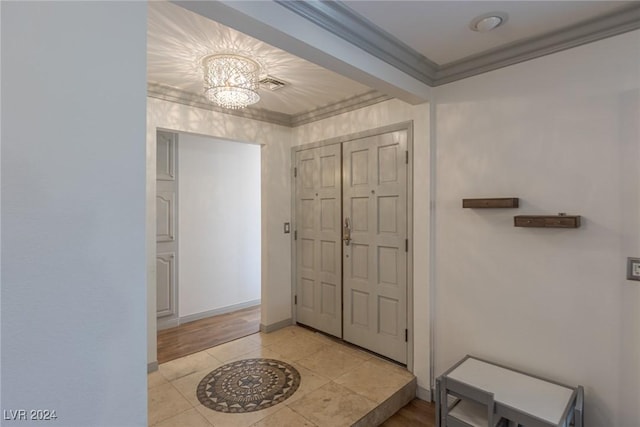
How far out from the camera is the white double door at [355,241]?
279 centimetres

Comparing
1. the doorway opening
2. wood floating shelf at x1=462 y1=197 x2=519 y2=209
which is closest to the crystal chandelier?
the doorway opening

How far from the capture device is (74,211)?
973 mm

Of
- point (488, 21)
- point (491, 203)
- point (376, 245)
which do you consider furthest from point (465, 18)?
point (376, 245)

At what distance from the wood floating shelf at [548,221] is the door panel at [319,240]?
1644 mm

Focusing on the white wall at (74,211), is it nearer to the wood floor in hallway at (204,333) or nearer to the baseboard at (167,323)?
the wood floor in hallway at (204,333)

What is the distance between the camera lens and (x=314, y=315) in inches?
140

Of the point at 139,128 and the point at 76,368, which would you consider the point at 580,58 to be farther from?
the point at 76,368

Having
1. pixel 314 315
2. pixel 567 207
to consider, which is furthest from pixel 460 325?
pixel 314 315

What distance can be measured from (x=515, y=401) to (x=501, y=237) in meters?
0.98

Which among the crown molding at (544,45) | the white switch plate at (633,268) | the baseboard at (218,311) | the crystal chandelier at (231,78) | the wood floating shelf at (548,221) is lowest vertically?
the baseboard at (218,311)

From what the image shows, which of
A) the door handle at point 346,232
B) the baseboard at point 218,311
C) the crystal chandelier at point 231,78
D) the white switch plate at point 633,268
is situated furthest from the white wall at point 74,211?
the baseboard at point 218,311

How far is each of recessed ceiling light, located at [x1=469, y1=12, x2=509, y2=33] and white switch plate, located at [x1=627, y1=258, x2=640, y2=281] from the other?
1487 mm

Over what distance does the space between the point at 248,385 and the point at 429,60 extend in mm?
2789

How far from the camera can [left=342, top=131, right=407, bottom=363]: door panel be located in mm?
2760
